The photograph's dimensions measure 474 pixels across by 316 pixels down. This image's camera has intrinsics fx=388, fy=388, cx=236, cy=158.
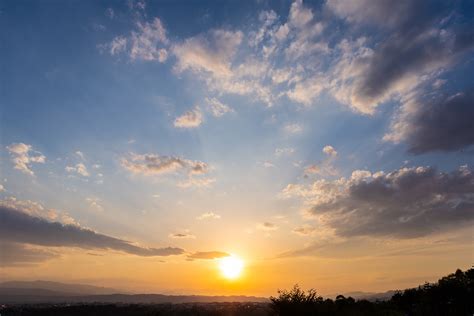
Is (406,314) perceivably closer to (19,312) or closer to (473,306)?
(473,306)

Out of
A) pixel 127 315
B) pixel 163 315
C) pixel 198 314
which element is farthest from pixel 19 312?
pixel 198 314

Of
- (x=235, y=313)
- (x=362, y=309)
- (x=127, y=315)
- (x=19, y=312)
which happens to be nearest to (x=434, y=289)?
(x=362, y=309)

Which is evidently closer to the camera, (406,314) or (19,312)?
(406,314)

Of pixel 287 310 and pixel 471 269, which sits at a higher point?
pixel 471 269

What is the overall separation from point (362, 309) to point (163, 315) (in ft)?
157

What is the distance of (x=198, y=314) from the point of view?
7225 cm

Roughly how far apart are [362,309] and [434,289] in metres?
7.50

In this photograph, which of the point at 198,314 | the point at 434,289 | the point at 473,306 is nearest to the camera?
the point at 473,306

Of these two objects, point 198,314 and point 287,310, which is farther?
point 198,314

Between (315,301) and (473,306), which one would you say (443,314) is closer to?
A: (473,306)

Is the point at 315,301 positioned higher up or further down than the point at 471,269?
further down

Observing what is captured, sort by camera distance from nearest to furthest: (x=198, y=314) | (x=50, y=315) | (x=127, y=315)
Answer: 1. (x=198, y=314)
2. (x=127, y=315)
3. (x=50, y=315)

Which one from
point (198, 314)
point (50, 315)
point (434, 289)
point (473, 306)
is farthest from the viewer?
point (50, 315)

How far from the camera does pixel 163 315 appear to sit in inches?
2876
